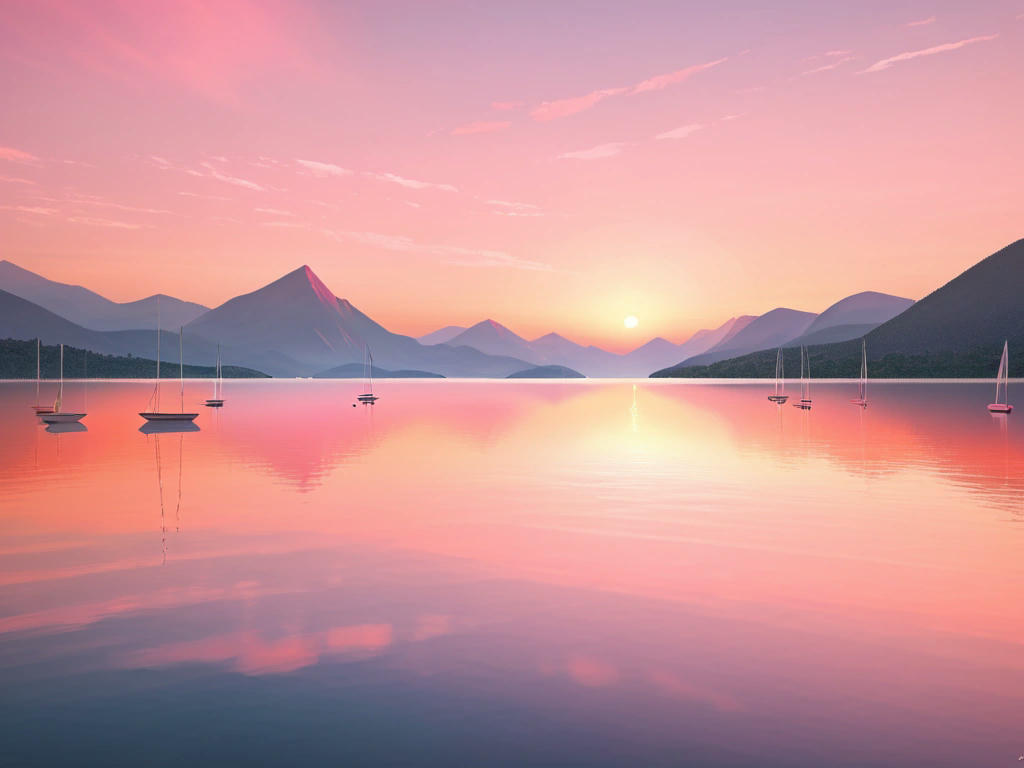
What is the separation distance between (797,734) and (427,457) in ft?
142

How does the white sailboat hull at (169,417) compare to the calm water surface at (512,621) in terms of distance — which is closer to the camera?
the calm water surface at (512,621)

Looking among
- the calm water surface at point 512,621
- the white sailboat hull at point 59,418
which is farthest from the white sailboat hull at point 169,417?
the calm water surface at point 512,621

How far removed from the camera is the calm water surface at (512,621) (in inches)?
452

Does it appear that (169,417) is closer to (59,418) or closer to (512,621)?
(59,418)

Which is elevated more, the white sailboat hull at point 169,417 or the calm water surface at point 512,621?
the white sailboat hull at point 169,417

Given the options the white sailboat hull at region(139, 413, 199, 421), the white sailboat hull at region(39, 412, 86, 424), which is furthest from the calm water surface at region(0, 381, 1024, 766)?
the white sailboat hull at region(39, 412, 86, 424)

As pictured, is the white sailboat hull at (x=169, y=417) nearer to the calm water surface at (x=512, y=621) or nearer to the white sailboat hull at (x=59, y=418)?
the white sailboat hull at (x=59, y=418)

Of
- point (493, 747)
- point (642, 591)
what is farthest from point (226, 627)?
point (642, 591)

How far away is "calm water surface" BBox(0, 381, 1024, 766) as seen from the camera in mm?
11469

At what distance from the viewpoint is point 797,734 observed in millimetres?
11516

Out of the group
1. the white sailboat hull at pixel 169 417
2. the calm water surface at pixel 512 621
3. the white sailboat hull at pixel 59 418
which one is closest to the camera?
the calm water surface at pixel 512 621

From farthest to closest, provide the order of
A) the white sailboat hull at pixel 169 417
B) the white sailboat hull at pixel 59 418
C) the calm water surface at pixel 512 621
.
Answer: the white sailboat hull at pixel 169 417 → the white sailboat hull at pixel 59 418 → the calm water surface at pixel 512 621

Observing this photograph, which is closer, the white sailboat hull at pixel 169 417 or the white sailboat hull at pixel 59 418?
the white sailboat hull at pixel 59 418

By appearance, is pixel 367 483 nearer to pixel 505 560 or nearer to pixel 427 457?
pixel 427 457
